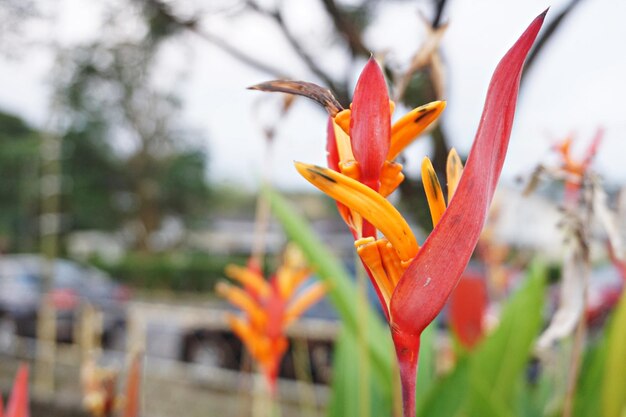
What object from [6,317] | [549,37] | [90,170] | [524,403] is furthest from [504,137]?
[90,170]

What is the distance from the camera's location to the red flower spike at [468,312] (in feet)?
2.08

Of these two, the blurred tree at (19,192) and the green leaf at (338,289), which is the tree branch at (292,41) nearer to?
the green leaf at (338,289)

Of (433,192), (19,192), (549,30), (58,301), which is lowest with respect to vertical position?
(58,301)

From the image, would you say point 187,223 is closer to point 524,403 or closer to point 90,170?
point 90,170

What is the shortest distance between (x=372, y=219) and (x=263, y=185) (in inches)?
16.0

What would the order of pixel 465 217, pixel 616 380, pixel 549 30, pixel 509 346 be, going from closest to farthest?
pixel 465 217, pixel 616 380, pixel 509 346, pixel 549 30

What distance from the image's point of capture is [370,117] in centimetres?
17

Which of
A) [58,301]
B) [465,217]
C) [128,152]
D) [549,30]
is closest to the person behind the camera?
[465,217]

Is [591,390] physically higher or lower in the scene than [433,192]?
lower

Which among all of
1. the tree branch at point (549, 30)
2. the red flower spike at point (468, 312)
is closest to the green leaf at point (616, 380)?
the red flower spike at point (468, 312)

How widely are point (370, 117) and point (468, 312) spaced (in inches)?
20.8

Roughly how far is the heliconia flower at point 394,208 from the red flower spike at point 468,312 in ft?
1.57

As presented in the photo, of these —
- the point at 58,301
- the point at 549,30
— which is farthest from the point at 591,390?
the point at 58,301

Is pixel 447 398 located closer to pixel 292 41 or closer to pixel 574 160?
pixel 574 160
